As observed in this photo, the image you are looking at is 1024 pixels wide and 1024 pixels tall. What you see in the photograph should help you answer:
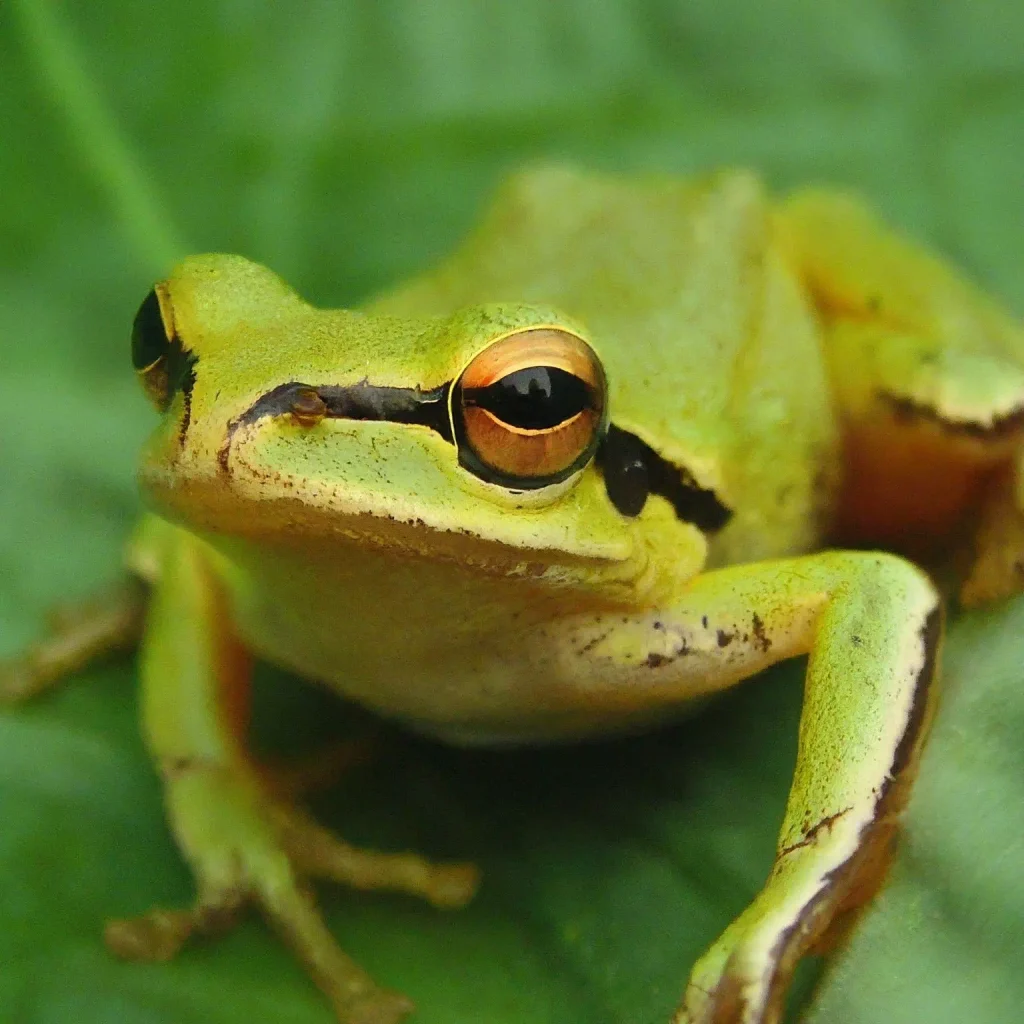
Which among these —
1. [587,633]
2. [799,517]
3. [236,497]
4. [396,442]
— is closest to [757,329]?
[799,517]

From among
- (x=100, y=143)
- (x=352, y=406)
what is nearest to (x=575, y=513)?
(x=352, y=406)

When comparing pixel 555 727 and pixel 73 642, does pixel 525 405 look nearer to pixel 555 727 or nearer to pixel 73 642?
pixel 555 727

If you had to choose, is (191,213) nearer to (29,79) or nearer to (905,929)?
(29,79)

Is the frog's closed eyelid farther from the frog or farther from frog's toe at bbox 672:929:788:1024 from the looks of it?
frog's toe at bbox 672:929:788:1024

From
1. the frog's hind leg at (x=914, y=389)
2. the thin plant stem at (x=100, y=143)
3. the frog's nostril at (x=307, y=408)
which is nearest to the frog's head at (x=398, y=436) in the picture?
the frog's nostril at (x=307, y=408)

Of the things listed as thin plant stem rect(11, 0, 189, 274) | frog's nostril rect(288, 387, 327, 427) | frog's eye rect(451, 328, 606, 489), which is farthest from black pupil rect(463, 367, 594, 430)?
thin plant stem rect(11, 0, 189, 274)
